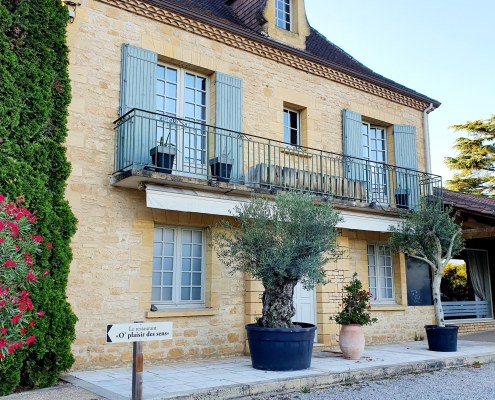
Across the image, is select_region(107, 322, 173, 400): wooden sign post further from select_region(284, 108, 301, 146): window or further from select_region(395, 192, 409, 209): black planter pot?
select_region(395, 192, 409, 209): black planter pot

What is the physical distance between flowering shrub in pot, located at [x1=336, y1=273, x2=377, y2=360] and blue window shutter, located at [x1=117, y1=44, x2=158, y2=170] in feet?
14.5

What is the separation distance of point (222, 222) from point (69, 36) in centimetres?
411

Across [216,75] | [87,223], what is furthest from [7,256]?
[216,75]

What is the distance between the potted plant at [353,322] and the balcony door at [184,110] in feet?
11.7

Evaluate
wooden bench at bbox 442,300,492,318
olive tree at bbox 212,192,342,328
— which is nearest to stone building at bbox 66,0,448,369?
olive tree at bbox 212,192,342,328

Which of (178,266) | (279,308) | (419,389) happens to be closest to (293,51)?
(178,266)

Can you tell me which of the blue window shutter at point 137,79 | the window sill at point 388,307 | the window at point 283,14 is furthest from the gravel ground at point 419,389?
the window at point 283,14

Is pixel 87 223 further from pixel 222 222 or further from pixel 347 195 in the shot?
pixel 347 195

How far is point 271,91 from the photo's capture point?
1101 cm

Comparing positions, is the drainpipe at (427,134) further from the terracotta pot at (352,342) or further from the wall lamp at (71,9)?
the wall lamp at (71,9)

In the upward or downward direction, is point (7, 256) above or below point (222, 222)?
below

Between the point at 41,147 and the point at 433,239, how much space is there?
26.2ft

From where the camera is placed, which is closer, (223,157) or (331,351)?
(223,157)

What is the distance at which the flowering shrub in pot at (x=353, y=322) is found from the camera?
905 cm
